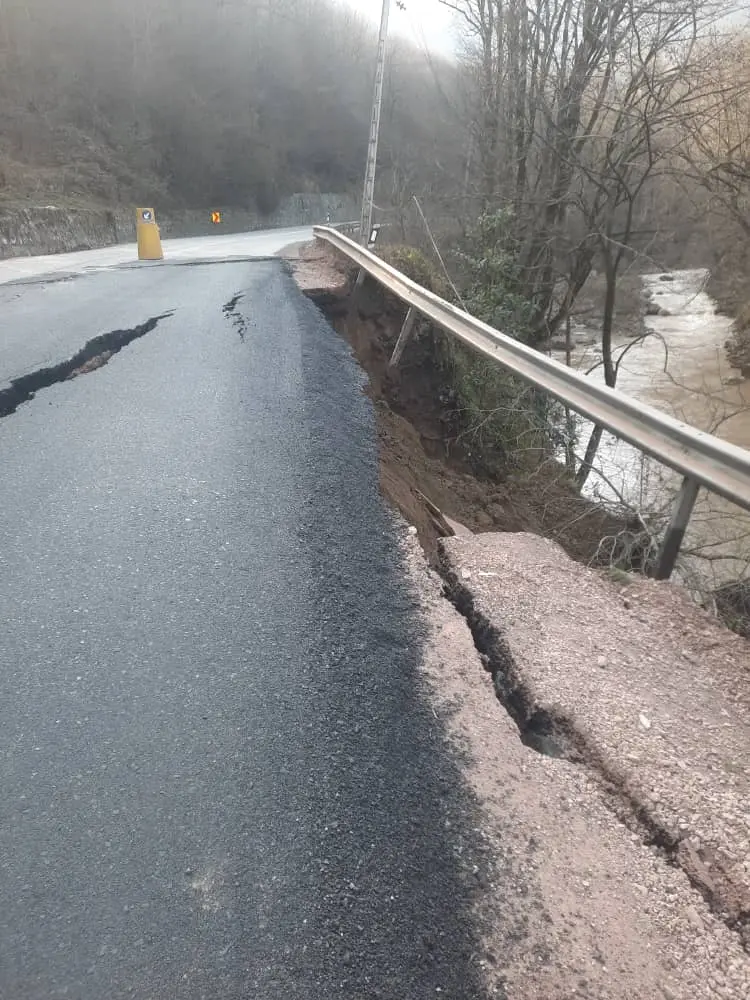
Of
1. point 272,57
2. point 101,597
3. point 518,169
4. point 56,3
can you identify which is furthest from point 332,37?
point 101,597

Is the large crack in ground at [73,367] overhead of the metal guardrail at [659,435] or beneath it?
beneath

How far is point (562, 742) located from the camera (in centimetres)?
241

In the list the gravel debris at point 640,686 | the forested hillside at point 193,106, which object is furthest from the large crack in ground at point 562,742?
the forested hillside at point 193,106

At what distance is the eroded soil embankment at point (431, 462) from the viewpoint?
192 inches

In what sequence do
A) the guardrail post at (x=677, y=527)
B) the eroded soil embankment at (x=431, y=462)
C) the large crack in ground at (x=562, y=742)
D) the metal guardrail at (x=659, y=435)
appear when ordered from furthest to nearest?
the eroded soil embankment at (x=431, y=462) < the guardrail post at (x=677, y=527) < the metal guardrail at (x=659, y=435) < the large crack in ground at (x=562, y=742)

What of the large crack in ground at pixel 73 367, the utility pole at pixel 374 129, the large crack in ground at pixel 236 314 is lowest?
the large crack in ground at pixel 73 367

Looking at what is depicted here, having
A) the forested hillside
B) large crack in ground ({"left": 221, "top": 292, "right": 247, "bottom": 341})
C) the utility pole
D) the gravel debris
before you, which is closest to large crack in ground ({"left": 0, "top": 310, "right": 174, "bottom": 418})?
large crack in ground ({"left": 221, "top": 292, "right": 247, "bottom": 341})

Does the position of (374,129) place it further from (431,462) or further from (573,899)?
(573,899)

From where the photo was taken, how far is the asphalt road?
168 cm

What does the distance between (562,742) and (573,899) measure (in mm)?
641

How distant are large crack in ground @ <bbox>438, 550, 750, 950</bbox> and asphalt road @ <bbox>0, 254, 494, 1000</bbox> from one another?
329 mm

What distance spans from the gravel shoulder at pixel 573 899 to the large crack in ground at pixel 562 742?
0.03 metres

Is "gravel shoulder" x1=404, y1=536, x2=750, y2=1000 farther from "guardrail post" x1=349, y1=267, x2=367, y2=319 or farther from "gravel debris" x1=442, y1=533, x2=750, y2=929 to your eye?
"guardrail post" x1=349, y1=267, x2=367, y2=319

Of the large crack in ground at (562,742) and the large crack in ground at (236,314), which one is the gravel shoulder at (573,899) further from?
the large crack in ground at (236,314)
